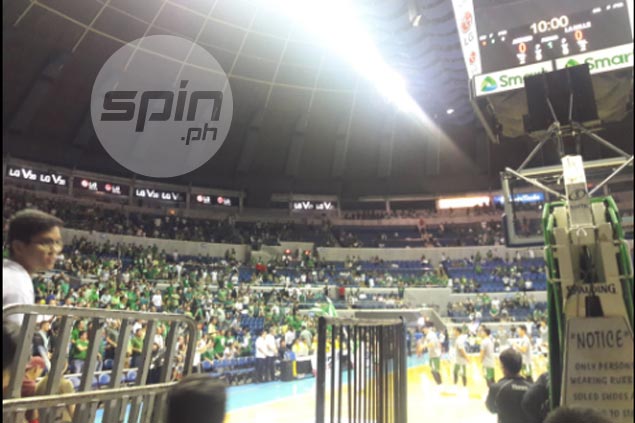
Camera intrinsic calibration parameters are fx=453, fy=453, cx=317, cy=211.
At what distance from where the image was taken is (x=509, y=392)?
369 centimetres

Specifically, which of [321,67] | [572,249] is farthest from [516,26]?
[321,67]

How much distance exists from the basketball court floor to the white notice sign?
13.9 feet

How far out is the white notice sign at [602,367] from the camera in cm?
251

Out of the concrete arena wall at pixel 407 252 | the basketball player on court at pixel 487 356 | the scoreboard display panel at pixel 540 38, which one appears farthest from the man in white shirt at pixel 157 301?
the concrete arena wall at pixel 407 252

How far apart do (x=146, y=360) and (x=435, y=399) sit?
7.57 metres

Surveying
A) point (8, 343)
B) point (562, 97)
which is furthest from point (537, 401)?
point (8, 343)

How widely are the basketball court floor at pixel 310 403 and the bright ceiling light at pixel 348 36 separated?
37.8ft

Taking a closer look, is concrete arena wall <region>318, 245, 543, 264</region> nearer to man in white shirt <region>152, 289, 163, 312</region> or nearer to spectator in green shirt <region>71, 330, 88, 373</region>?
man in white shirt <region>152, 289, 163, 312</region>

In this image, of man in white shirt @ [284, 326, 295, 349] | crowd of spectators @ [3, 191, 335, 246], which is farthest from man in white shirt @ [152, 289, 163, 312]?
crowd of spectators @ [3, 191, 335, 246]

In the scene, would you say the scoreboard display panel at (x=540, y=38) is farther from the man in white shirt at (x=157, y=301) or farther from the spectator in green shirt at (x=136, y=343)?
the man in white shirt at (x=157, y=301)

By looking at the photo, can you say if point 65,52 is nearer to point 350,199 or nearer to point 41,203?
point 41,203

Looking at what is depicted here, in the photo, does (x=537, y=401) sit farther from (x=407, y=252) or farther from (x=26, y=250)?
(x=407, y=252)

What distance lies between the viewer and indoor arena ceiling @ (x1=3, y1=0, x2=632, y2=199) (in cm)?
1638

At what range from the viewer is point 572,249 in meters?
2.78
